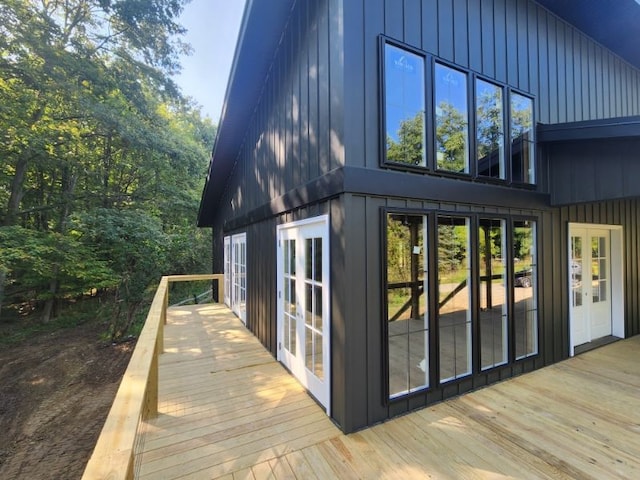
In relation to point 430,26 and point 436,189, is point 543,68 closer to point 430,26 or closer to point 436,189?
point 430,26

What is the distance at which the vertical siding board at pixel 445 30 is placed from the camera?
2998 mm

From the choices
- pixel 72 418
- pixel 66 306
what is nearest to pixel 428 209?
pixel 72 418

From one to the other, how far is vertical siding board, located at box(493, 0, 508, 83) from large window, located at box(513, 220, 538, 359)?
1.77m

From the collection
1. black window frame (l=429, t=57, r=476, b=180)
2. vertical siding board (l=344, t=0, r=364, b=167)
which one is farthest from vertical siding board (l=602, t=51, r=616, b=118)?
vertical siding board (l=344, t=0, r=364, b=167)

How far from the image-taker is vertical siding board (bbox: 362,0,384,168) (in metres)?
2.57

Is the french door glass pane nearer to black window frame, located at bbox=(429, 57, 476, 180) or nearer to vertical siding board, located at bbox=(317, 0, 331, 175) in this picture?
black window frame, located at bbox=(429, 57, 476, 180)

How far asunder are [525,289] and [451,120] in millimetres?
2272

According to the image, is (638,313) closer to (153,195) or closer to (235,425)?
(235,425)

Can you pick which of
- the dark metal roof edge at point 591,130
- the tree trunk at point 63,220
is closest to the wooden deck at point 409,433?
the dark metal roof edge at point 591,130

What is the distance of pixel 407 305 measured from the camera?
9.12 feet

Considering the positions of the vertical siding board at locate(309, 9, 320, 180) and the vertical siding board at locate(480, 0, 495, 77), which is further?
the vertical siding board at locate(480, 0, 495, 77)

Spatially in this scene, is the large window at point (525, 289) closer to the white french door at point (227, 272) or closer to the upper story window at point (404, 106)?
the upper story window at point (404, 106)

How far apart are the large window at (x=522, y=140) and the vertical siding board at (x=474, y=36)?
2.37 feet

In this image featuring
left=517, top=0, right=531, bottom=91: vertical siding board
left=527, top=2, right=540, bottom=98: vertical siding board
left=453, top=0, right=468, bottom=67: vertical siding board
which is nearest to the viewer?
left=453, top=0, right=468, bottom=67: vertical siding board
